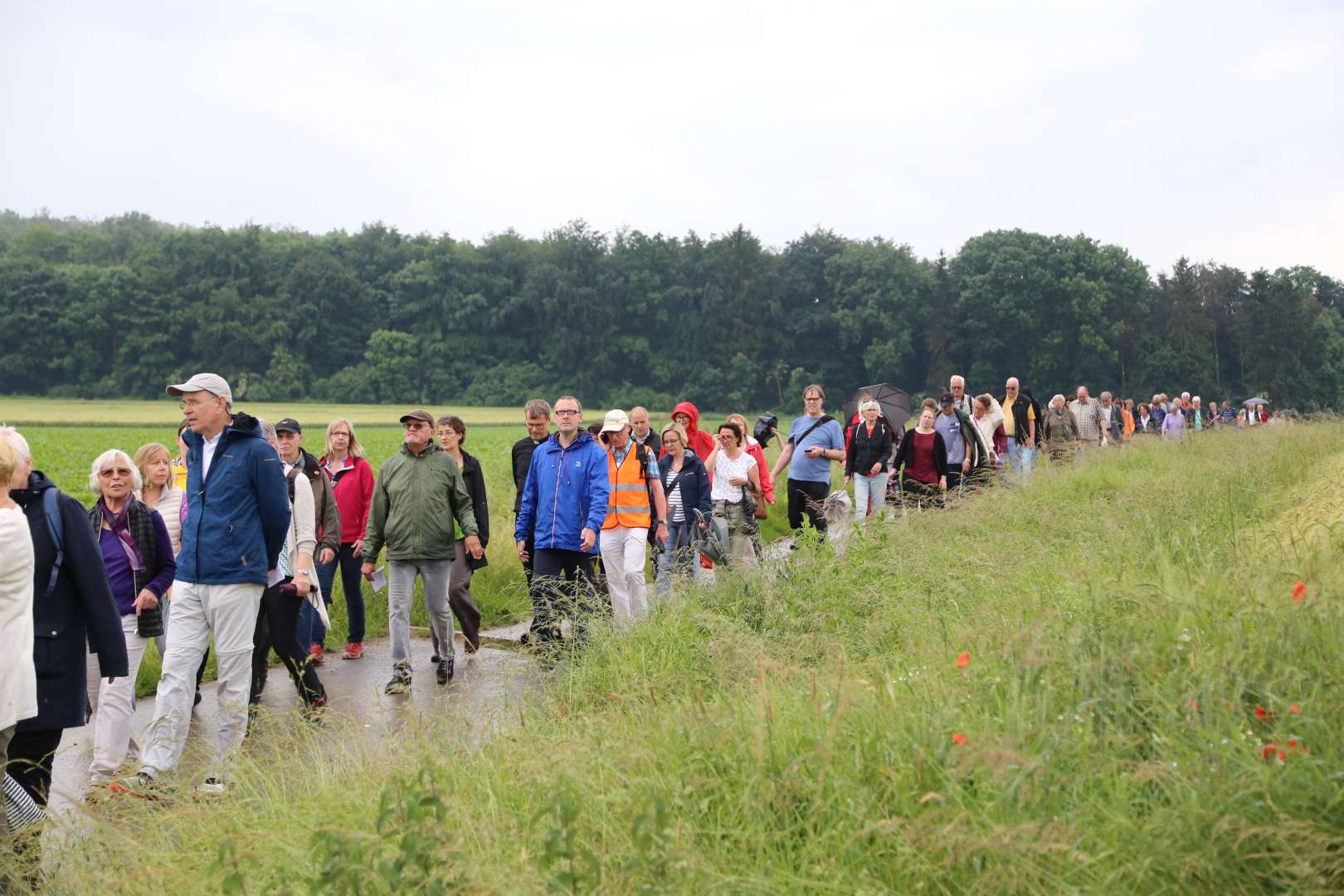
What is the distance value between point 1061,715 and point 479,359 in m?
86.4

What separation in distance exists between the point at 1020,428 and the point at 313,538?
→ 12493 millimetres

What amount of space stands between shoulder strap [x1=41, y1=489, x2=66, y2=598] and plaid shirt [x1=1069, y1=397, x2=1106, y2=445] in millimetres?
17289

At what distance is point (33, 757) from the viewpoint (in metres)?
5.13

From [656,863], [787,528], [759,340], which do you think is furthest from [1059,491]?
[759,340]

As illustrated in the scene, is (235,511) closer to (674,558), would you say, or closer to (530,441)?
(530,441)

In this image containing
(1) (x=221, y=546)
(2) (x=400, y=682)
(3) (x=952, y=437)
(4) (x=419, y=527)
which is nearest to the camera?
(1) (x=221, y=546)

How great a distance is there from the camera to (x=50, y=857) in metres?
4.61

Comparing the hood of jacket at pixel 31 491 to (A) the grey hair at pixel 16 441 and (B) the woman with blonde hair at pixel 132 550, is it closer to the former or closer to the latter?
(A) the grey hair at pixel 16 441

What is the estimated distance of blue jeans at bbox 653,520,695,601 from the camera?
890cm

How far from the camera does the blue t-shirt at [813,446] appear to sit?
1273 cm

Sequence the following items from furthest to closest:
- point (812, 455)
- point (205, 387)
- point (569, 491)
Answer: point (812, 455), point (569, 491), point (205, 387)

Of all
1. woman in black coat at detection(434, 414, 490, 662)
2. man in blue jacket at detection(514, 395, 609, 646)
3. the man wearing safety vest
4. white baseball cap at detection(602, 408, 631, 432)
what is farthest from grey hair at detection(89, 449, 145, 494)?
white baseball cap at detection(602, 408, 631, 432)

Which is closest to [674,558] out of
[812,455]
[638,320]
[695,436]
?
[695,436]

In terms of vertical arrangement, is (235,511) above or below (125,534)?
above
